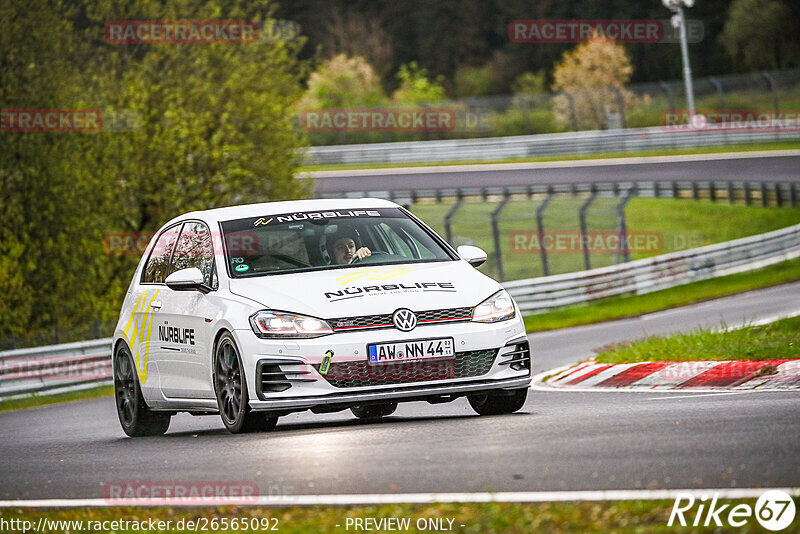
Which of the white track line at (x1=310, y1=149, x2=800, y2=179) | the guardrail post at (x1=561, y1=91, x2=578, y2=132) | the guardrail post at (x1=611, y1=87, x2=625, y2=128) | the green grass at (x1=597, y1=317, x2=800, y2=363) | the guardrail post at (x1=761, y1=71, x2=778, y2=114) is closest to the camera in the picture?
the green grass at (x1=597, y1=317, x2=800, y2=363)

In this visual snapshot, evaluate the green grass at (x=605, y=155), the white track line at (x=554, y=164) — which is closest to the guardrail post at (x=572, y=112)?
the green grass at (x=605, y=155)

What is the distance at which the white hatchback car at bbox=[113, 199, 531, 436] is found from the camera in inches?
374

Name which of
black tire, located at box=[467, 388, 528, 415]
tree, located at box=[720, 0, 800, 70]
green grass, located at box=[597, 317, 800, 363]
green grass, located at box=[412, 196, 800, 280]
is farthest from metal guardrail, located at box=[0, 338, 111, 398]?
tree, located at box=[720, 0, 800, 70]

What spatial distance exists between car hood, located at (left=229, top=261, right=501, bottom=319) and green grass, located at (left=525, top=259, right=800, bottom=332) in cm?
1720

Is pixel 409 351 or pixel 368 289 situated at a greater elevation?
pixel 368 289

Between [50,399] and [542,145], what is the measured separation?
3934cm

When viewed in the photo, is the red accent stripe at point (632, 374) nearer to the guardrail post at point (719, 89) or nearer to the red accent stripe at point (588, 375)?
the red accent stripe at point (588, 375)

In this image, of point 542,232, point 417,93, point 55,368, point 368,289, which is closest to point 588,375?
point 368,289

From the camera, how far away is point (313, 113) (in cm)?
6775

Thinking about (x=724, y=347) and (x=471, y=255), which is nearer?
(x=471, y=255)

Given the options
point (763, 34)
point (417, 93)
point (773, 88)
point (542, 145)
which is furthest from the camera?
point (763, 34)

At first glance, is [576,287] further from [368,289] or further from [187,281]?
[368,289]

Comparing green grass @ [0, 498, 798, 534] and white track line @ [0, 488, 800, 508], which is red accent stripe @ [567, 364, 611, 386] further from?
green grass @ [0, 498, 798, 534]

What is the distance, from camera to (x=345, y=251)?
1067 cm
